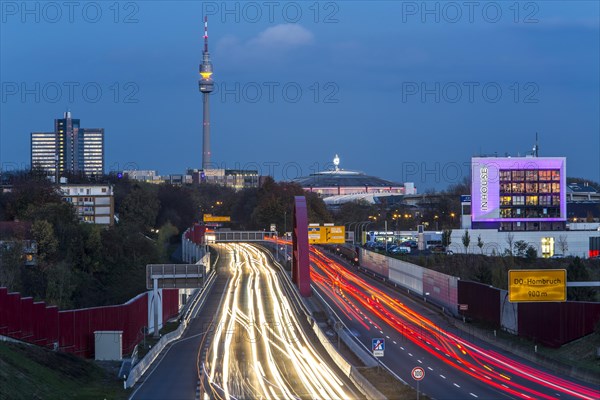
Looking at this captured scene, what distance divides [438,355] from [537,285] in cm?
571

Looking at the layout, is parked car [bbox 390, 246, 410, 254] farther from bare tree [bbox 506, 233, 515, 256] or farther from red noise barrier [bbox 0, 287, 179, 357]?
red noise barrier [bbox 0, 287, 179, 357]

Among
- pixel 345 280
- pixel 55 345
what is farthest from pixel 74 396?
pixel 345 280

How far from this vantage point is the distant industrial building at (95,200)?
134m

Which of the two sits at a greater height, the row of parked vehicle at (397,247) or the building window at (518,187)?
the building window at (518,187)

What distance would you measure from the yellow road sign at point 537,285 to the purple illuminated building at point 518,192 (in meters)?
70.8

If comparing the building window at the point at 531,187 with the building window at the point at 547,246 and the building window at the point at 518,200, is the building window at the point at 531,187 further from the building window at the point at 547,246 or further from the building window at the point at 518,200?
the building window at the point at 547,246

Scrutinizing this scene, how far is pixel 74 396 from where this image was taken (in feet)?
105

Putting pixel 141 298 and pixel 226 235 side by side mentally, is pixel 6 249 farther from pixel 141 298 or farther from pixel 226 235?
pixel 226 235

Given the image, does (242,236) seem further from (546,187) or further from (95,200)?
(546,187)

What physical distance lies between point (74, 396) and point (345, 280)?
6255 cm

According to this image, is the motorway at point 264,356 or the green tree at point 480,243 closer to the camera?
the motorway at point 264,356

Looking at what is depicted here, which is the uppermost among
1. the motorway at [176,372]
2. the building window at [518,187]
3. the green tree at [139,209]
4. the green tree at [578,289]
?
the building window at [518,187]

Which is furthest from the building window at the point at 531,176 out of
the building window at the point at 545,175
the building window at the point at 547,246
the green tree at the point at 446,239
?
the green tree at the point at 446,239

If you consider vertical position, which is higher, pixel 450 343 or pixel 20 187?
pixel 20 187
